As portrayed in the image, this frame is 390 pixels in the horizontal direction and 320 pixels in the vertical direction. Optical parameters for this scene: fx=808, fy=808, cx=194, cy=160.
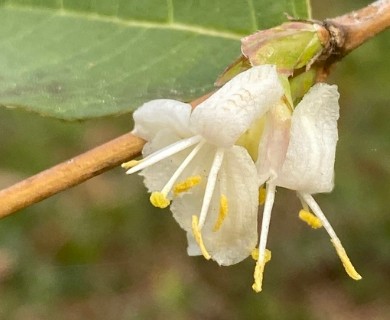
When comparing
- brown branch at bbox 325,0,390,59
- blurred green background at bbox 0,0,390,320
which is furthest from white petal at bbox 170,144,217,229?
blurred green background at bbox 0,0,390,320

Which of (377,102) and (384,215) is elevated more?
(377,102)

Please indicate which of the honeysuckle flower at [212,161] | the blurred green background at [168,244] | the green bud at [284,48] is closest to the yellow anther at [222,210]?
the honeysuckle flower at [212,161]

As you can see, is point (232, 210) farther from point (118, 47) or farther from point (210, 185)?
point (118, 47)

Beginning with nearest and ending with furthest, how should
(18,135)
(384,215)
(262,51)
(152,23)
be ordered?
(262,51), (152,23), (384,215), (18,135)

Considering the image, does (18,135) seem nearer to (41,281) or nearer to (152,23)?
(41,281)

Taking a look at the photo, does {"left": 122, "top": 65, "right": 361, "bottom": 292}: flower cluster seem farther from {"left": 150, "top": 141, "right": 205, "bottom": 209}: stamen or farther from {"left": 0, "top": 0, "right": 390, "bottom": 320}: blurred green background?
{"left": 0, "top": 0, "right": 390, "bottom": 320}: blurred green background

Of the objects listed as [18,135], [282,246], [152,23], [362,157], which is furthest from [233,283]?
[152,23]

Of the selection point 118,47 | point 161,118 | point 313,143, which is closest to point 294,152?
point 313,143
